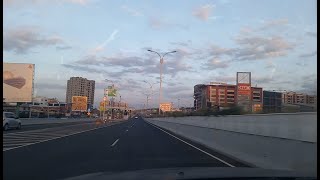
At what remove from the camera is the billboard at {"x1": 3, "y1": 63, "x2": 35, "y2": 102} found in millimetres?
72000

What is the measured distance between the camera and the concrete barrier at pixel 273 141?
12.4 metres

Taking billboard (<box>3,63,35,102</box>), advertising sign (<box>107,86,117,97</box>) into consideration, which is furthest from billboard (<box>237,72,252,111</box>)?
advertising sign (<box>107,86,117,97</box>)

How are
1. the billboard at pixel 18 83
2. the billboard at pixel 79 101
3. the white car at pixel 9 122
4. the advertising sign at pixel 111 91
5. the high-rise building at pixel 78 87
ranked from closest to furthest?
1. the white car at pixel 9 122
2. the billboard at pixel 18 83
3. the advertising sign at pixel 111 91
4. the billboard at pixel 79 101
5. the high-rise building at pixel 78 87

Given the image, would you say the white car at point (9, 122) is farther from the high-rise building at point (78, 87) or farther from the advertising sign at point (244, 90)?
the high-rise building at point (78, 87)

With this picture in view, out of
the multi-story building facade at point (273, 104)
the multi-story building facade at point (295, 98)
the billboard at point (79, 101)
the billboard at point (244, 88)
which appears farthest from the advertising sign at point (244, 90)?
the billboard at point (79, 101)

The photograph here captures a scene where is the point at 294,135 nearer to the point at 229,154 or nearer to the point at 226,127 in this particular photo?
the point at 229,154

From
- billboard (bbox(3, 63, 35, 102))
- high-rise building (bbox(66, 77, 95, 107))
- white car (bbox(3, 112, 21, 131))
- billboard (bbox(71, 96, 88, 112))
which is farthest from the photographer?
high-rise building (bbox(66, 77, 95, 107))

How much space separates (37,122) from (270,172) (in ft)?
235

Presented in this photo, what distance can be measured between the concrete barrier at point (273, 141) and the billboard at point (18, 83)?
2109 inches

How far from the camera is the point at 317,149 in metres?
11.7

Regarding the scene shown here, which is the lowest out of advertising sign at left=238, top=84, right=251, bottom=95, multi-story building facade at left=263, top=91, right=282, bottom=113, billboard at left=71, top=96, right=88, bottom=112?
multi-story building facade at left=263, top=91, right=282, bottom=113

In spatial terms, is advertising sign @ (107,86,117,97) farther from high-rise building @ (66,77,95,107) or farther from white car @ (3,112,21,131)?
high-rise building @ (66,77,95,107)

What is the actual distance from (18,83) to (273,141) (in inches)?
2472

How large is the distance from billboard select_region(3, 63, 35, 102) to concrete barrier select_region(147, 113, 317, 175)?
5357 cm
